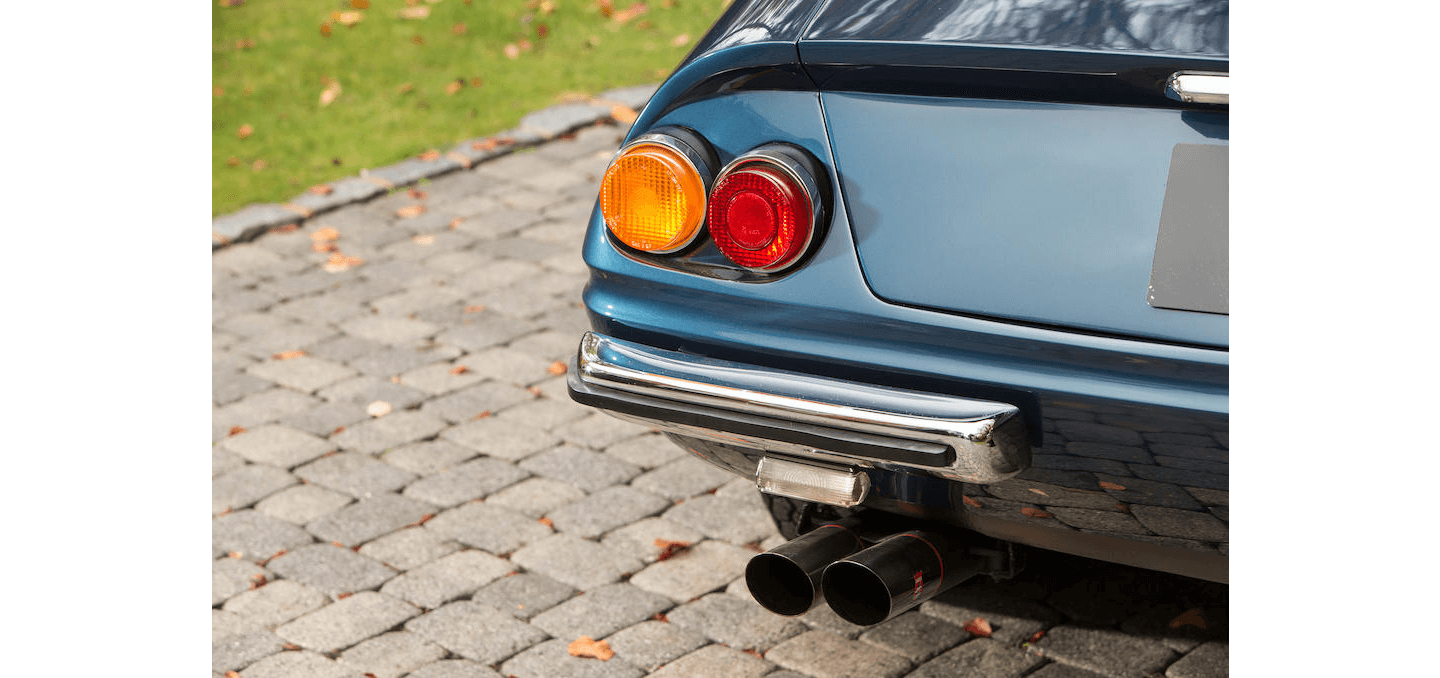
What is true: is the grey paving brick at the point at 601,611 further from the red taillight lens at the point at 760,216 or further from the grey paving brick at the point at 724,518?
the red taillight lens at the point at 760,216

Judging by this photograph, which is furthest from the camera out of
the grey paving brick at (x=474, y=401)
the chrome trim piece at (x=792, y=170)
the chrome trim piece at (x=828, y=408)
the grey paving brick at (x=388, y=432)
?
the grey paving brick at (x=474, y=401)

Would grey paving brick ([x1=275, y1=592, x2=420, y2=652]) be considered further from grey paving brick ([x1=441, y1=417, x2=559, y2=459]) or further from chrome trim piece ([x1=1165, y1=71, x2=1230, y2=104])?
chrome trim piece ([x1=1165, y1=71, x2=1230, y2=104])

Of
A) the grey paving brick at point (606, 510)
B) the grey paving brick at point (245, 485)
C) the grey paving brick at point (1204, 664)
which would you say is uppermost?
the grey paving brick at point (245, 485)

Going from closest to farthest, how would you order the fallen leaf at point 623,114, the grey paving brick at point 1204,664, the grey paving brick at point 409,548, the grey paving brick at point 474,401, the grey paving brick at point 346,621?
the grey paving brick at point 1204,664 → the grey paving brick at point 346,621 → the grey paving brick at point 409,548 → the grey paving brick at point 474,401 → the fallen leaf at point 623,114

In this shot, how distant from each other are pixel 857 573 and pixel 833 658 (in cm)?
55

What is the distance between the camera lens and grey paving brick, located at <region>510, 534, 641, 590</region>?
3.33 m

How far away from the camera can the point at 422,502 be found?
3703mm

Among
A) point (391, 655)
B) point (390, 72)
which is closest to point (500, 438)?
point (391, 655)

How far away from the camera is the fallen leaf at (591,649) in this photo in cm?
300

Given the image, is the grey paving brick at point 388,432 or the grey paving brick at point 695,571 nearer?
the grey paving brick at point 695,571

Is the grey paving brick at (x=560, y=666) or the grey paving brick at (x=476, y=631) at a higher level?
the grey paving brick at (x=476, y=631)

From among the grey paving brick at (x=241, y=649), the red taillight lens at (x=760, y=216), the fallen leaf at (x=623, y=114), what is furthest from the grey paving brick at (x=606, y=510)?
the fallen leaf at (x=623, y=114)
